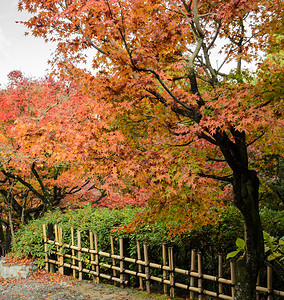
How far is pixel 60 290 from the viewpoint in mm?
6676

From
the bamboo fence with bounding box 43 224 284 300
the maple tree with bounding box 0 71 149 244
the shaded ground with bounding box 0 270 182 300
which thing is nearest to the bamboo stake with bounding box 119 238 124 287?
the bamboo fence with bounding box 43 224 284 300

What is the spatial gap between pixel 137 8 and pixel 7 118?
910 cm

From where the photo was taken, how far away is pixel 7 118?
38.2 feet

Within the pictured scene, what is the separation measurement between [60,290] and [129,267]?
1.68m

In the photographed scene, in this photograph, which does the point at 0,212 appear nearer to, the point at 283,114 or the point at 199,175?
the point at 199,175

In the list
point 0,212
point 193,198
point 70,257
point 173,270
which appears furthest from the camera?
point 0,212

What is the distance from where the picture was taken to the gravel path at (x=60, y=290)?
612 cm

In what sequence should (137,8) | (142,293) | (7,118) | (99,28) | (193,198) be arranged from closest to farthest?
1. (99,28)
2. (137,8)
3. (193,198)
4. (142,293)
5. (7,118)

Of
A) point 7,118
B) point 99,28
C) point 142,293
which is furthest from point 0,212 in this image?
point 99,28

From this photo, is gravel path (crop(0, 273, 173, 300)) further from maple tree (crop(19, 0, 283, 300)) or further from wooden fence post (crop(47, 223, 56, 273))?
maple tree (crop(19, 0, 283, 300))

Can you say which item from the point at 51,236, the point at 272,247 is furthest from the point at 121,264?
the point at 272,247

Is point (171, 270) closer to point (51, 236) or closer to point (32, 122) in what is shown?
point (51, 236)

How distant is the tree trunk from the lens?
4043 mm

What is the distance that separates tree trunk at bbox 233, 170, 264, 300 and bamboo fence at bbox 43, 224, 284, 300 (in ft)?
1.42
